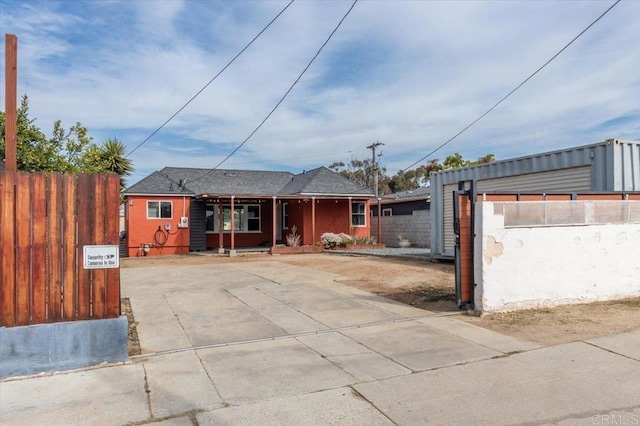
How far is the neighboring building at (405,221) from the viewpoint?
22922mm

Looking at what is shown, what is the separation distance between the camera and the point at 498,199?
24.5 feet

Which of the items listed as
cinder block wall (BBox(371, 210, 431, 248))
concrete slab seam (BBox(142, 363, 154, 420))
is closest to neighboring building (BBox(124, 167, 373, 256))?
cinder block wall (BBox(371, 210, 431, 248))

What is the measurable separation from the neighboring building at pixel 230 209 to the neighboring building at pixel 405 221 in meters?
1.74

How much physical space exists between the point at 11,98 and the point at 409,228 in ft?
67.7

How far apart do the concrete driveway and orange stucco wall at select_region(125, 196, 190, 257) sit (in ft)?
46.6

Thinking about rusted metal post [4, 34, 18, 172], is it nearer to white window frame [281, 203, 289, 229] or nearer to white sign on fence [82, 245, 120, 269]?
white sign on fence [82, 245, 120, 269]

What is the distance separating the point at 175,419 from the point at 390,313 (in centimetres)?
441

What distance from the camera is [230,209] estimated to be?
2323 centimetres

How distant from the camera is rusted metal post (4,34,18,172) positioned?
201 inches

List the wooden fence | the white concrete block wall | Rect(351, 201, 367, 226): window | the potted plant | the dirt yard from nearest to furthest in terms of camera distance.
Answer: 1. the wooden fence
2. the dirt yard
3. the white concrete block wall
4. the potted plant
5. Rect(351, 201, 367, 226): window

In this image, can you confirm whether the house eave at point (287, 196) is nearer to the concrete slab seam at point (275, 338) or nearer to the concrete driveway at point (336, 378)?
the concrete driveway at point (336, 378)

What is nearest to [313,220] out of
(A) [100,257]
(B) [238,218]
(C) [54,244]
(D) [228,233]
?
(B) [238,218]

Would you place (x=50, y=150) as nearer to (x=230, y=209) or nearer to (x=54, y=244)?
(x=54, y=244)

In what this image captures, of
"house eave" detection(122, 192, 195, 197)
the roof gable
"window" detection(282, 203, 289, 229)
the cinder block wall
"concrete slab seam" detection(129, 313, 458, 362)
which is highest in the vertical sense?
the roof gable
